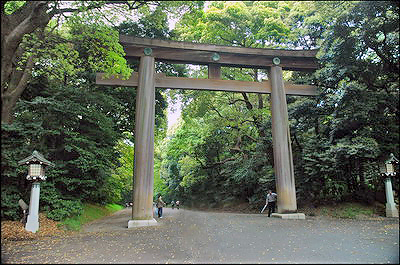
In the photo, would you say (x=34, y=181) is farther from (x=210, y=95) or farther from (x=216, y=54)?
(x=210, y=95)

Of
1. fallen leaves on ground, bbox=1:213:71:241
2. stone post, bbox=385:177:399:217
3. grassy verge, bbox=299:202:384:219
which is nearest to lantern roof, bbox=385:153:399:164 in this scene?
stone post, bbox=385:177:399:217

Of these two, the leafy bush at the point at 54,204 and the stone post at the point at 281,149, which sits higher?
the stone post at the point at 281,149

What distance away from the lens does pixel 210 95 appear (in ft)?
57.3

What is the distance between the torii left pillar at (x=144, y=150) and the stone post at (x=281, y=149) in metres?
5.35

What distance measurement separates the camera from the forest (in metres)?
8.52

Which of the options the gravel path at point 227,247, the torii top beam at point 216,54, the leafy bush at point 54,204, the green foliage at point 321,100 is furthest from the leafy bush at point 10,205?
the green foliage at point 321,100

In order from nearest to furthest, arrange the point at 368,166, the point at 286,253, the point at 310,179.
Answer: the point at 286,253
the point at 368,166
the point at 310,179

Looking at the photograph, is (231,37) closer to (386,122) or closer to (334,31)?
(334,31)

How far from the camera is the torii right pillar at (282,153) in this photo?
10.9m

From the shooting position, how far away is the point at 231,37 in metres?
16.0

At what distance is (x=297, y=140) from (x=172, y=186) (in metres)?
20.2

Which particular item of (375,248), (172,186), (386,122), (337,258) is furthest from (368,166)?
(172,186)

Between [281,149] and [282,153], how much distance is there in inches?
7.1

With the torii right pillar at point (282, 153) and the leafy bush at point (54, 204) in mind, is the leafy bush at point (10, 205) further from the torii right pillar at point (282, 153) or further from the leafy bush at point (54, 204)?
the torii right pillar at point (282, 153)
